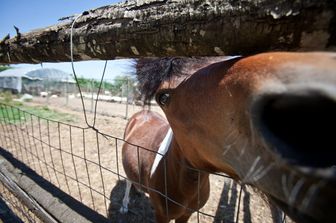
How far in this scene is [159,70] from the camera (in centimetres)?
158

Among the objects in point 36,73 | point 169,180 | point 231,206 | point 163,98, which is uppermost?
point 163,98

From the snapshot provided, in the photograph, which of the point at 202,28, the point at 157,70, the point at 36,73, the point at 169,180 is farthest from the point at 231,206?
the point at 36,73

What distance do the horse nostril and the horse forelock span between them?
86 cm

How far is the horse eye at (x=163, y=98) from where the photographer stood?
4.24 ft

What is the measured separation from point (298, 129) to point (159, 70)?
1170mm

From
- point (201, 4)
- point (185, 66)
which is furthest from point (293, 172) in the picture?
point (185, 66)

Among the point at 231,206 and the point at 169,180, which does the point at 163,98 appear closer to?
the point at 169,180

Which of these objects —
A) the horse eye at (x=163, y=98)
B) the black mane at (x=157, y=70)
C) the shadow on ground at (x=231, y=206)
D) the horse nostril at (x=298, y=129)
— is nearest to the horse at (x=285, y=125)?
the horse nostril at (x=298, y=129)

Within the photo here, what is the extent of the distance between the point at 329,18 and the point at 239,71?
22 cm

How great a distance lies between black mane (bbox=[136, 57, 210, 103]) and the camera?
1.40m

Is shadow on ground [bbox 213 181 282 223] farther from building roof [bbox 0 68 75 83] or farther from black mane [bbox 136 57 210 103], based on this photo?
building roof [bbox 0 68 75 83]

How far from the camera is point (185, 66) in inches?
54.9

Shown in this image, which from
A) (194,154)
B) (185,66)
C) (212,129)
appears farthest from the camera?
(185,66)

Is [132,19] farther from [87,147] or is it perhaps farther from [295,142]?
[87,147]
